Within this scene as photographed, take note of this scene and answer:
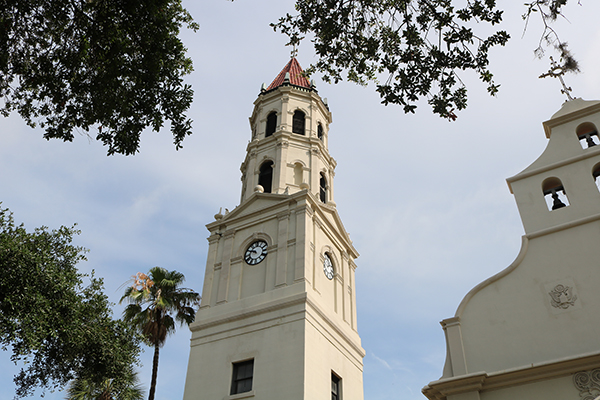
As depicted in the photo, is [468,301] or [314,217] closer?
[468,301]

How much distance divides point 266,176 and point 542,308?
65.1 feet

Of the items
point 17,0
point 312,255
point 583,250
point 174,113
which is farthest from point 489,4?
point 312,255

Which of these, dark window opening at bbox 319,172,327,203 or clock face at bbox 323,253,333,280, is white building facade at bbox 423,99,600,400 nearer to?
clock face at bbox 323,253,333,280

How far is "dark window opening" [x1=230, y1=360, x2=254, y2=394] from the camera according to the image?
22.2 metres

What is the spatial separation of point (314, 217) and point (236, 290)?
18.4ft

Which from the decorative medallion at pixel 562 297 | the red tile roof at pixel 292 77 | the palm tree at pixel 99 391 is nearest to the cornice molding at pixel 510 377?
the decorative medallion at pixel 562 297

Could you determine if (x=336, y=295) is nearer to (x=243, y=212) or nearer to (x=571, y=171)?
(x=243, y=212)


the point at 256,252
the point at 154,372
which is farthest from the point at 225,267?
the point at 154,372

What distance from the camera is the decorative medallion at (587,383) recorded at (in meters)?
12.9

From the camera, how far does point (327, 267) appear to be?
27766mm

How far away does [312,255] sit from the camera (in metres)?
26.1

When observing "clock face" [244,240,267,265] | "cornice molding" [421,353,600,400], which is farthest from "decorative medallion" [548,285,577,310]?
"clock face" [244,240,267,265]

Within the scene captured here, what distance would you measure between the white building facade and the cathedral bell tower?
7.92 metres

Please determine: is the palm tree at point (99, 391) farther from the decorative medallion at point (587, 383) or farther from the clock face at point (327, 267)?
the decorative medallion at point (587, 383)
